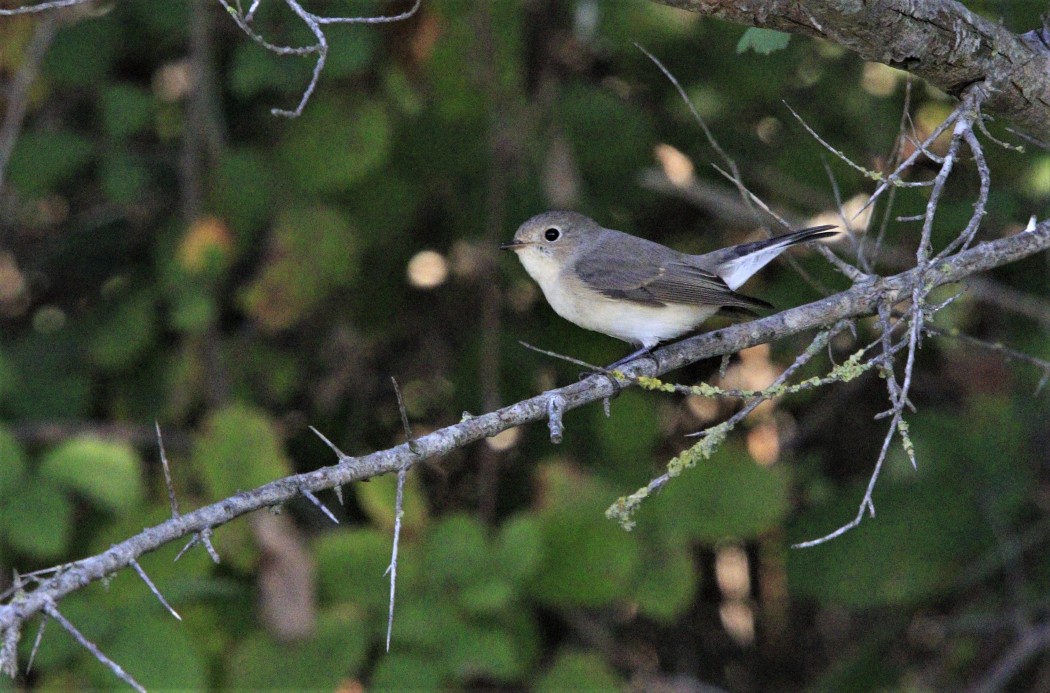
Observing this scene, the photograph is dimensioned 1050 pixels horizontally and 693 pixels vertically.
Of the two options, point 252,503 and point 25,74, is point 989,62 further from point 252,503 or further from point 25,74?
point 25,74

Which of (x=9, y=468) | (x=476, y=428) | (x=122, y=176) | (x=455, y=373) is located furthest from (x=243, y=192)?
(x=476, y=428)

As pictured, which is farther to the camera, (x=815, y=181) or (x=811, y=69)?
(x=811, y=69)

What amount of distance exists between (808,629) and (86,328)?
15.5ft

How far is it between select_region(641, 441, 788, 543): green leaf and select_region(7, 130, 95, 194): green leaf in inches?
135

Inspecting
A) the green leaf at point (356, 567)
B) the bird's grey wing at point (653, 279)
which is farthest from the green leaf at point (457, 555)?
the bird's grey wing at point (653, 279)

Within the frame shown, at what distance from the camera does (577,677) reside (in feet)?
16.3

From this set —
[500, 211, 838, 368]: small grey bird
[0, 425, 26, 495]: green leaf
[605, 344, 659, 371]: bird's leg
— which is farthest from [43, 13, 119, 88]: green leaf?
[605, 344, 659, 371]: bird's leg

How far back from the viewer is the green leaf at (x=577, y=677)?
4.94m

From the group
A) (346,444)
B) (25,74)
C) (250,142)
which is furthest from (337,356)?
(25,74)

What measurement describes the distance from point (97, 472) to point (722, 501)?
2.92m

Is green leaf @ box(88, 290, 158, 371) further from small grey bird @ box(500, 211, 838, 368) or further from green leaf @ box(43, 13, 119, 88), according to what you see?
small grey bird @ box(500, 211, 838, 368)

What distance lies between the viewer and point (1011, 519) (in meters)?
5.77

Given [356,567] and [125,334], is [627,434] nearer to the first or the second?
[356,567]

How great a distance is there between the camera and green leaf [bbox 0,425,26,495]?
4.73 metres
